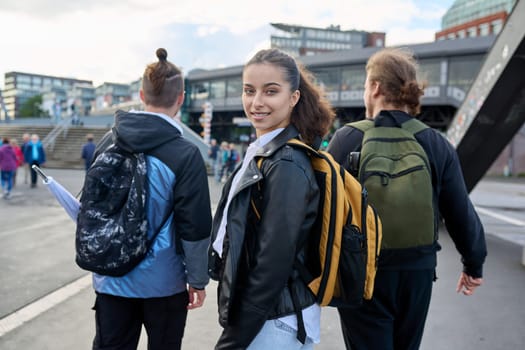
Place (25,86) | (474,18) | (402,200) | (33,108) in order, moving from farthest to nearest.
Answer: (25,86), (33,108), (474,18), (402,200)

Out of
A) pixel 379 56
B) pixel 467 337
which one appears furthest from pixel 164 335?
pixel 467 337

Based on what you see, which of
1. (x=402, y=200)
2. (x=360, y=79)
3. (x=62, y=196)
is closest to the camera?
(x=402, y=200)

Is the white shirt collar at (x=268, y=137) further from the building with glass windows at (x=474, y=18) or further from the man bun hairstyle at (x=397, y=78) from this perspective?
the building with glass windows at (x=474, y=18)

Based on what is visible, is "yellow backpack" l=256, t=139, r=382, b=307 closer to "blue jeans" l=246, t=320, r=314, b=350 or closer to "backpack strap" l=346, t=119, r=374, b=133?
"blue jeans" l=246, t=320, r=314, b=350

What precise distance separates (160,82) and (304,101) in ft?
2.83

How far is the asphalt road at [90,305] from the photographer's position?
327 centimetres

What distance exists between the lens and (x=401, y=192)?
1930 mm

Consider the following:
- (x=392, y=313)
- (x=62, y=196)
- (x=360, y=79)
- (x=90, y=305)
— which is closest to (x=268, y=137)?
(x=392, y=313)

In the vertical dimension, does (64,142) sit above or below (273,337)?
below

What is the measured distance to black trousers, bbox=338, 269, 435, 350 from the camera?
199cm

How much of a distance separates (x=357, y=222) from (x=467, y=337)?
8.45 feet

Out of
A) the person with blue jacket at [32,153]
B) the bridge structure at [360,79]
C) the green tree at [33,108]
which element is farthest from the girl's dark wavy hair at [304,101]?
the green tree at [33,108]

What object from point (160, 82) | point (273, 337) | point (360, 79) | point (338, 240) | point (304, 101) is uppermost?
point (360, 79)

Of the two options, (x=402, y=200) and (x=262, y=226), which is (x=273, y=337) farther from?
(x=402, y=200)
